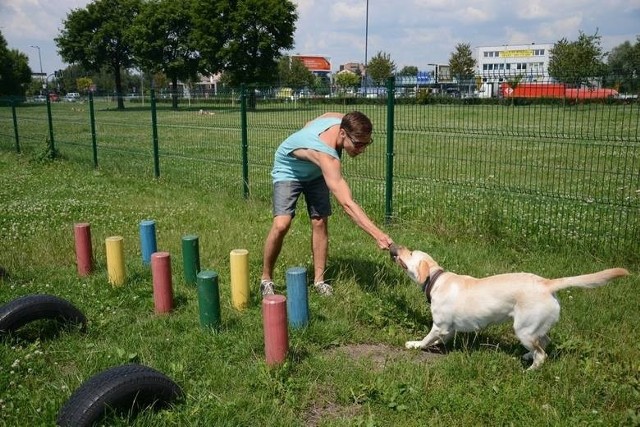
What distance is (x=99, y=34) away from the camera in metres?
58.7

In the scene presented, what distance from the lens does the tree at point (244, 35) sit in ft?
161

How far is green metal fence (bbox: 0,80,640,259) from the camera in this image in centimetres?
646

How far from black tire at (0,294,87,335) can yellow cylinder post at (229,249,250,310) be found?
1267mm

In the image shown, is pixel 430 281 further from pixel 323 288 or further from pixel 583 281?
pixel 323 288

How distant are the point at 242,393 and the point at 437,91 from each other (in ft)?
17.7

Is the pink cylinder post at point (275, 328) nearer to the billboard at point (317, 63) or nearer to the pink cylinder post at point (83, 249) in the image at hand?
the pink cylinder post at point (83, 249)

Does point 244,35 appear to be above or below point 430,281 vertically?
above

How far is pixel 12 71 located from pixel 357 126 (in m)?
77.1

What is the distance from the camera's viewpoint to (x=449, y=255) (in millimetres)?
6340

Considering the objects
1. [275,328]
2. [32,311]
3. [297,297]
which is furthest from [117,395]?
[297,297]

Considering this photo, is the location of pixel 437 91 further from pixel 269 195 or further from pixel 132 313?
pixel 132 313

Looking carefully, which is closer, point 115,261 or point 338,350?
point 338,350

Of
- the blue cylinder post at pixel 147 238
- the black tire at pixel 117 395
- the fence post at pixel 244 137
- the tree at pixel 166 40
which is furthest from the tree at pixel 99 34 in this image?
the black tire at pixel 117 395

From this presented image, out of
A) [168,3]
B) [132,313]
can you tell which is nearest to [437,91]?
[132,313]
